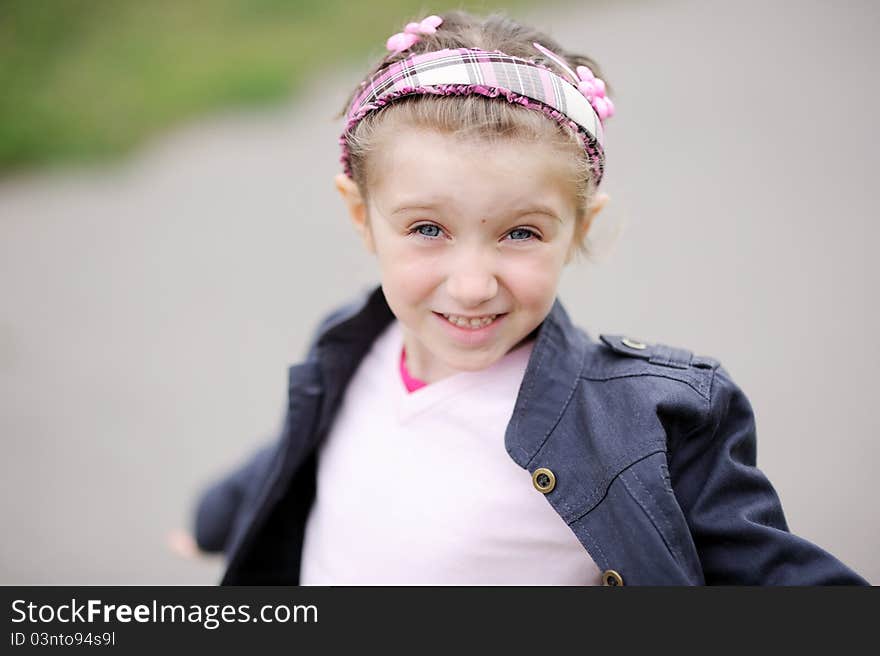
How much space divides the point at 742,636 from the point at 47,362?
280 centimetres

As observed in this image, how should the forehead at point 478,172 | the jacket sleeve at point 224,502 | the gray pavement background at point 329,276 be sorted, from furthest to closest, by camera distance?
the gray pavement background at point 329,276, the jacket sleeve at point 224,502, the forehead at point 478,172

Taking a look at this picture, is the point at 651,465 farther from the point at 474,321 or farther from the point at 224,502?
the point at 224,502

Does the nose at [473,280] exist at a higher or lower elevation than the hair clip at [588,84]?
lower

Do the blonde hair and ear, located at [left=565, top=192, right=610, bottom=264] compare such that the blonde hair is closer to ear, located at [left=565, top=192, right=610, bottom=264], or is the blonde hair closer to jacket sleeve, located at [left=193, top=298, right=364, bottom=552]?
ear, located at [left=565, top=192, right=610, bottom=264]

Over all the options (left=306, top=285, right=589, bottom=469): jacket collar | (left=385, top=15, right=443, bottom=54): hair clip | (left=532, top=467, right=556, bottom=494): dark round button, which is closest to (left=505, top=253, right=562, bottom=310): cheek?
(left=306, top=285, right=589, bottom=469): jacket collar

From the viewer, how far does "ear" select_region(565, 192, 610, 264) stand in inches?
68.5

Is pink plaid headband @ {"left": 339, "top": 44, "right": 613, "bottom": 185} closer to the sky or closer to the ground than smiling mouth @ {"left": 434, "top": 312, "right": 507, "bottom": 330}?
closer to the sky

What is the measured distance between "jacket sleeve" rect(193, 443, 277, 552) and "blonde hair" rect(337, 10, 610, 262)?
963mm

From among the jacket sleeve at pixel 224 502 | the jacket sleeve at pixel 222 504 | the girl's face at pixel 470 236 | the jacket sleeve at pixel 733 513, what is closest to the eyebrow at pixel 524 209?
the girl's face at pixel 470 236

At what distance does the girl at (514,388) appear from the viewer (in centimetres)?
156

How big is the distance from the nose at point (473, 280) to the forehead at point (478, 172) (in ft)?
0.30

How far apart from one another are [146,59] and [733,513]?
13.2ft

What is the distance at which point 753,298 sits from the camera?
341 cm

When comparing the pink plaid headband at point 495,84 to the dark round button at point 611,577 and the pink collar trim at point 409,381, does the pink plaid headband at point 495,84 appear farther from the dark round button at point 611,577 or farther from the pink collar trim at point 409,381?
the dark round button at point 611,577
